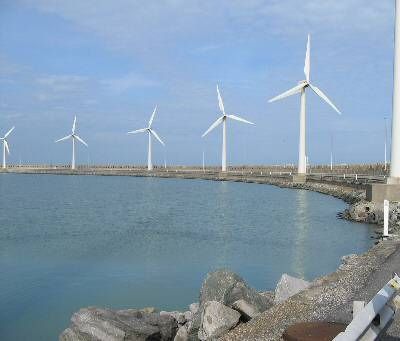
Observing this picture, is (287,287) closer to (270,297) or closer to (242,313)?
(270,297)

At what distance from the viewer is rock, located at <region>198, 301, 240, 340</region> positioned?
8211 millimetres

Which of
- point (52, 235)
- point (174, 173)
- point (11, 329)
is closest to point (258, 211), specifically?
point (52, 235)

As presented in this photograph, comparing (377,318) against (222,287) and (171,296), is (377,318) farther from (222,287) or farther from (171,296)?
(171,296)

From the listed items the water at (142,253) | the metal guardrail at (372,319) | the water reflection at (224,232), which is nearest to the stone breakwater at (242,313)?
the metal guardrail at (372,319)

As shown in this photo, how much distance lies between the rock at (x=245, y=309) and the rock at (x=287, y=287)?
139cm

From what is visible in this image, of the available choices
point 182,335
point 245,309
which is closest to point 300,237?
point 182,335

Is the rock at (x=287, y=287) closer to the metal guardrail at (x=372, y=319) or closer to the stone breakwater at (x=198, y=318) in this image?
the stone breakwater at (x=198, y=318)

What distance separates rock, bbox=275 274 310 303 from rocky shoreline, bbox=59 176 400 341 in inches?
0.8

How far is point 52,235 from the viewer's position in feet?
94.1

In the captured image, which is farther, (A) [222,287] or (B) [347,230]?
(B) [347,230]

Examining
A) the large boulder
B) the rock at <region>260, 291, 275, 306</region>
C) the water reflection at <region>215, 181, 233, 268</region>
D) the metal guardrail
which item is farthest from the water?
the metal guardrail

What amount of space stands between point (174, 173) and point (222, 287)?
10200cm

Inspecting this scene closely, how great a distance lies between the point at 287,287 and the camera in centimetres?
1062

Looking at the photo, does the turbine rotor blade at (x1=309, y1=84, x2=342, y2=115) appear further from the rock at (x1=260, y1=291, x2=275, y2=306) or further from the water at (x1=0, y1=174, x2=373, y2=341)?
the rock at (x1=260, y1=291, x2=275, y2=306)
